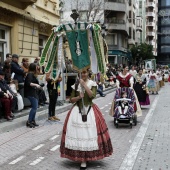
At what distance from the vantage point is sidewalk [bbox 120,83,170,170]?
6566 millimetres

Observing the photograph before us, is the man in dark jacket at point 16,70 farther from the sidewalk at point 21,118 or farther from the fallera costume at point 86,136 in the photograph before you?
the fallera costume at point 86,136

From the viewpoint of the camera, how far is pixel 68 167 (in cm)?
642

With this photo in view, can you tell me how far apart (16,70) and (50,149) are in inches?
187

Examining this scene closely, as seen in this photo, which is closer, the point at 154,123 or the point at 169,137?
the point at 169,137

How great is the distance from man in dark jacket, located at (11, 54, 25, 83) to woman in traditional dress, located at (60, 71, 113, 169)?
5.76m

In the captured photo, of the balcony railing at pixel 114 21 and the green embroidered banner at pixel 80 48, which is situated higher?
the balcony railing at pixel 114 21

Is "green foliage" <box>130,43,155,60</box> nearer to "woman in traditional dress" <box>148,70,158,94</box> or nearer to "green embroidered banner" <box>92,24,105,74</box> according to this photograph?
"woman in traditional dress" <box>148,70,158,94</box>

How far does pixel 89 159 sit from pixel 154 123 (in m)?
5.56

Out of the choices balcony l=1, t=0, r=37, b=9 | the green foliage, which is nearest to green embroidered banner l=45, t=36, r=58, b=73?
balcony l=1, t=0, r=37, b=9

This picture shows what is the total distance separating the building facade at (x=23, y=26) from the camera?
17422 mm

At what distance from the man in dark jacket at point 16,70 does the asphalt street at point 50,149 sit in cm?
193

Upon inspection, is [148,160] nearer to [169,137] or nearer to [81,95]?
[81,95]

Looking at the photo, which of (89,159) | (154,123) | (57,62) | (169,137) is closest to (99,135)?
(89,159)

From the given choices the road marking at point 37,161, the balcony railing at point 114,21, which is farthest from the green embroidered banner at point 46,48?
the balcony railing at point 114,21
